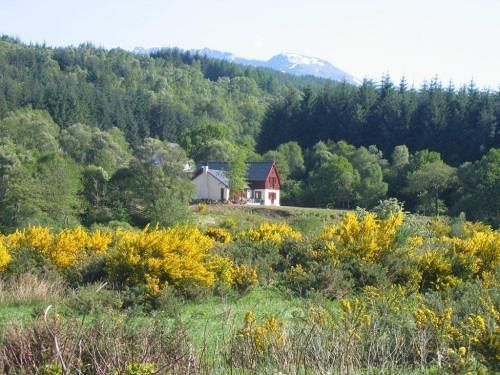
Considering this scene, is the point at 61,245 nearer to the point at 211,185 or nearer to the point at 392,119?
the point at 211,185

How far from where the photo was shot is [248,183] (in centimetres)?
7500

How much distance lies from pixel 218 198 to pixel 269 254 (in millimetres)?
52309

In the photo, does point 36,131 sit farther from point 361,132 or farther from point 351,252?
point 351,252

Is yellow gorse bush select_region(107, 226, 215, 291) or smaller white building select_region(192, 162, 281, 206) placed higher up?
smaller white building select_region(192, 162, 281, 206)

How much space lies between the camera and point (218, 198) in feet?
225

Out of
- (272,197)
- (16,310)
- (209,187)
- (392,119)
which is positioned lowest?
(16,310)

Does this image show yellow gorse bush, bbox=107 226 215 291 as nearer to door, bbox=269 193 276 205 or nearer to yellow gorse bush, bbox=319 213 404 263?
yellow gorse bush, bbox=319 213 404 263

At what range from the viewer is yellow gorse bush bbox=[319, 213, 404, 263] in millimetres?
15102

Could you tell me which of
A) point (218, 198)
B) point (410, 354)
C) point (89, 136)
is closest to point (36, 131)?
point (89, 136)

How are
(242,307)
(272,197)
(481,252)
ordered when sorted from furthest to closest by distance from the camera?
(272,197) < (481,252) < (242,307)

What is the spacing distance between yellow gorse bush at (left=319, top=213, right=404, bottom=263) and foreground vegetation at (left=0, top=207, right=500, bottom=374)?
3cm

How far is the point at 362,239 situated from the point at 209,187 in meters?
53.8

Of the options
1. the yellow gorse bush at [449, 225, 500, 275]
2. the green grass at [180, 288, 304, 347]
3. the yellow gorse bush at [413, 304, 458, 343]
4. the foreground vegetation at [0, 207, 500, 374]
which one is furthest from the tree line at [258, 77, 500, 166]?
the yellow gorse bush at [413, 304, 458, 343]

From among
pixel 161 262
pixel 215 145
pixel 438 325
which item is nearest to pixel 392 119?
pixel 215 145
